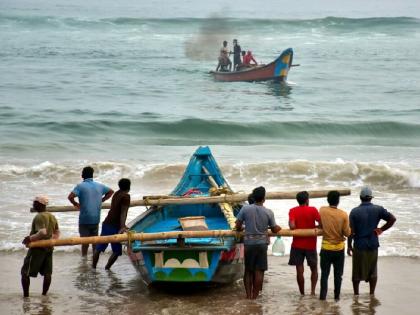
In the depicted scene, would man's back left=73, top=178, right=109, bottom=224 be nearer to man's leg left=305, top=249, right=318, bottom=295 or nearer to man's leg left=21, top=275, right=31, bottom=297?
man's leg left=21, top=275, right=31, bottom=297

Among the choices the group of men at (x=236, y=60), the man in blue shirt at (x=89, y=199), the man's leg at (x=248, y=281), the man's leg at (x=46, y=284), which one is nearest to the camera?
the man's leg at (x=248, y=281)

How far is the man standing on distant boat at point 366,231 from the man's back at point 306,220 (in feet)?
1.26

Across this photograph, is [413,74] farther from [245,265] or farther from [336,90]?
[245,265]

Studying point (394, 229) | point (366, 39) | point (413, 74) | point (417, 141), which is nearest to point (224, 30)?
point (366, 39)

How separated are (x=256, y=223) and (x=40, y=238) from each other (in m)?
2.22

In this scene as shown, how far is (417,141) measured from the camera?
2488 cm

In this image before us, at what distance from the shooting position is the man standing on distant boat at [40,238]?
29.6 ft

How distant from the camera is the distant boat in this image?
32031mm

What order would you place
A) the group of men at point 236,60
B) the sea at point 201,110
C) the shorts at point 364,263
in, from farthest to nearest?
the group of men at point 236,60, the sea at point 201,110, the shorts at point 364,263

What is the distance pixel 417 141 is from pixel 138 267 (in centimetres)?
1681

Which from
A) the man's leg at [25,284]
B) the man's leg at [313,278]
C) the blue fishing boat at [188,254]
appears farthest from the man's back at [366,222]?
the man's leg at [25,284]

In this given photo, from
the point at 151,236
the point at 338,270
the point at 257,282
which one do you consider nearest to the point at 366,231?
the point at 338,270

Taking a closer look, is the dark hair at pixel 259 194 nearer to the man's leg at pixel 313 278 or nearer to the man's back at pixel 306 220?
the man's back at pixel 306 220

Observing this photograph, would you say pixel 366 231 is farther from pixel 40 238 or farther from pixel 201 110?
pixel 201 110
